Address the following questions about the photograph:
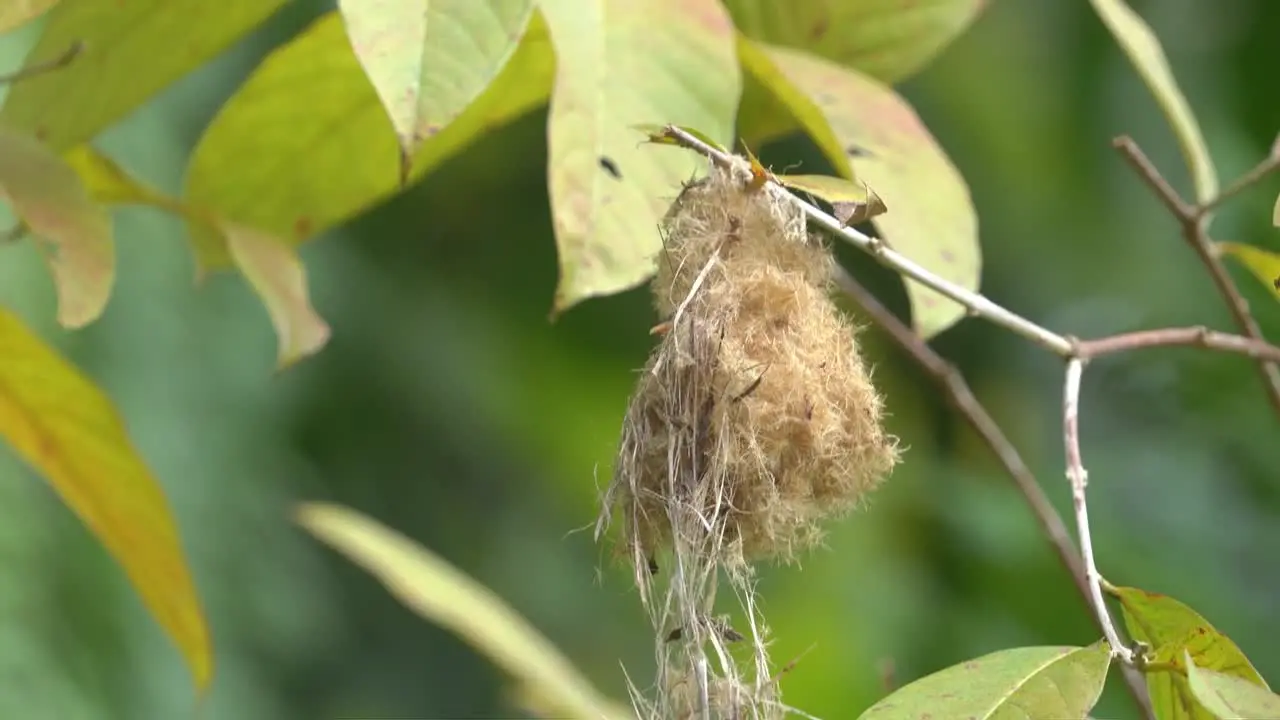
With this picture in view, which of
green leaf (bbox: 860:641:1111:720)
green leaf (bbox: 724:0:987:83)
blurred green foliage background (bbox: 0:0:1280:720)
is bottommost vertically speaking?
blurred green foliage background (bbox: 0:0:1280:720)

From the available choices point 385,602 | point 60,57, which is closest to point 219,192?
point 60,57

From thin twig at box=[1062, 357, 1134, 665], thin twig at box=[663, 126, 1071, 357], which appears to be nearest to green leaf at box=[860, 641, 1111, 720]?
thin twig at box=[1062, 357, 1134, 665]

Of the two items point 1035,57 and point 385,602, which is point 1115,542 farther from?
point 385,602

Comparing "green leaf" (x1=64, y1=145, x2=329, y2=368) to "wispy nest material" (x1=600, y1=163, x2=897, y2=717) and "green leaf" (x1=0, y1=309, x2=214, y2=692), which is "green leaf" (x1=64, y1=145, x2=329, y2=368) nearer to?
"green leaf" (x1=0, y1=309, x2=214, y2=692)

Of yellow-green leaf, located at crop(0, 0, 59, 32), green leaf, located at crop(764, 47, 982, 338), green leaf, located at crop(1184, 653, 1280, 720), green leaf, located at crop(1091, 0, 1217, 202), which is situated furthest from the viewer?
green leaf, located at crop(1091, 0, 1217, 202)

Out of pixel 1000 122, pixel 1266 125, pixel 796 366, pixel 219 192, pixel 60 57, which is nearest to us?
pixel 796 366

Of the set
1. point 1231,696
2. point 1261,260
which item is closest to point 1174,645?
point 1231,696
